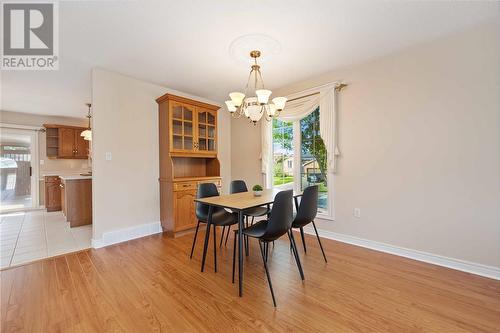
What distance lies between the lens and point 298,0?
175cm

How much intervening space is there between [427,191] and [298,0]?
7.81 feet

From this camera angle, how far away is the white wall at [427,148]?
6.90 feet

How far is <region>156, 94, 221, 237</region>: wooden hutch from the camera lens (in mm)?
3316

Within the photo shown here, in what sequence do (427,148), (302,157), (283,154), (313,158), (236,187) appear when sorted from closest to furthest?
(427,148), (236,187), (313,158), (302,157), (283,154)

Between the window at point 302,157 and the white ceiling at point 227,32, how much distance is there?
829mm

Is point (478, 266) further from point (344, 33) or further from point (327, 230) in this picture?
point (344, 33)

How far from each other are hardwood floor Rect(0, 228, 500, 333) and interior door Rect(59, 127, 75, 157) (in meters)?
4.04

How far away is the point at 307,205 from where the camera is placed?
7.24 ft

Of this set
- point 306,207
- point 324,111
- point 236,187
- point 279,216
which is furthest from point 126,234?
point 324,111

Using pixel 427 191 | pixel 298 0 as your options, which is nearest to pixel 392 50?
pixel 298 0

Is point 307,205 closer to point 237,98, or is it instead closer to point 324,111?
point 237,98

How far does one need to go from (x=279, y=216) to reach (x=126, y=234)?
2503mm

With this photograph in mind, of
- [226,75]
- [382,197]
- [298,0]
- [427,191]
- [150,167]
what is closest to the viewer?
[298,0]

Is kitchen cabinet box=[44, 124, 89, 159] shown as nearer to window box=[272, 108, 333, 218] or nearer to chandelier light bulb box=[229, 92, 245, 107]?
window box=[272, 108, 333, 218]
